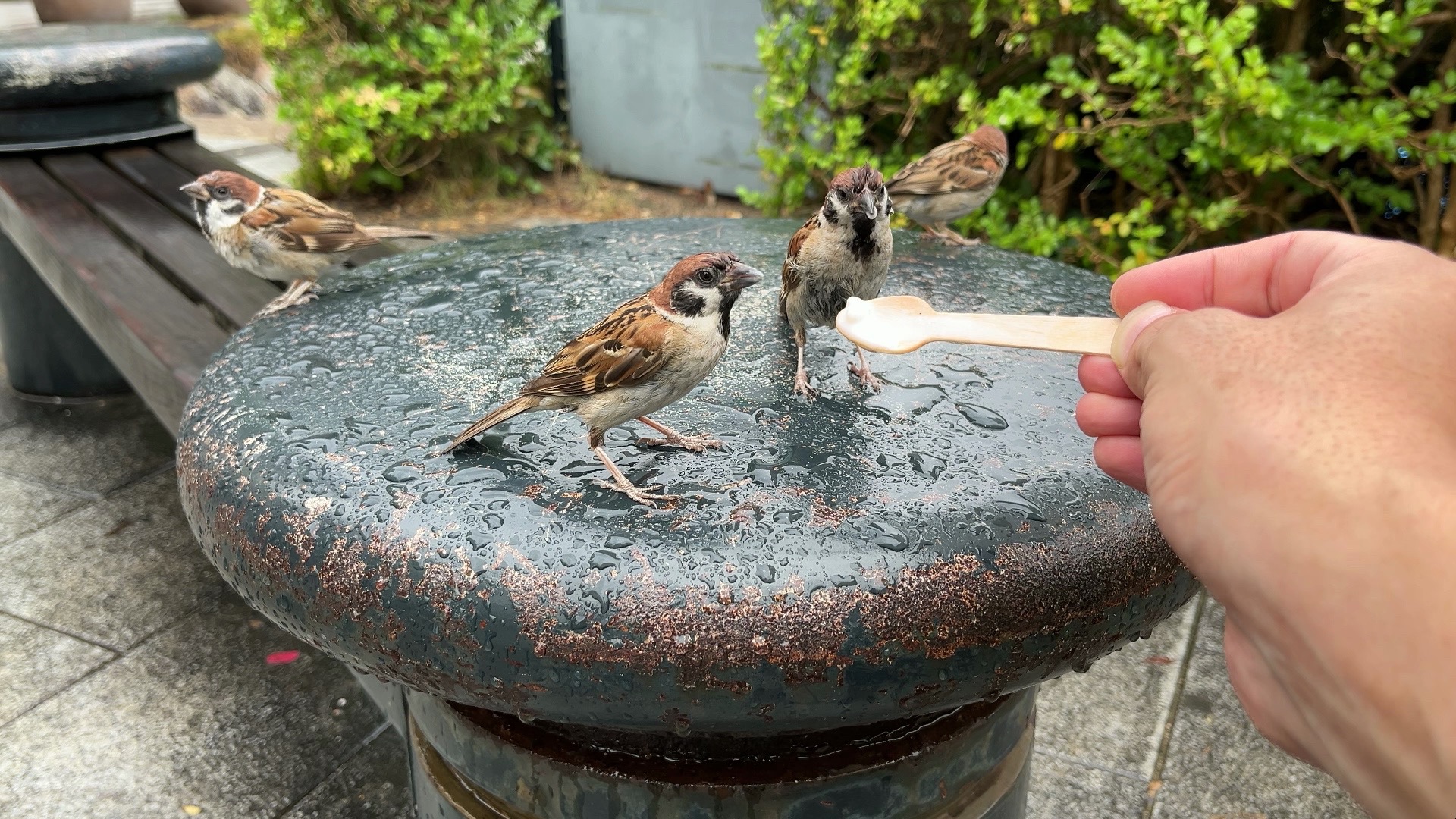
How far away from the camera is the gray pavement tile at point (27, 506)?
A: 13.7 feet

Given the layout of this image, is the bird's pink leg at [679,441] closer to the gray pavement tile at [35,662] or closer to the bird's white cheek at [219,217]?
the bird's white cheek at [219,217]

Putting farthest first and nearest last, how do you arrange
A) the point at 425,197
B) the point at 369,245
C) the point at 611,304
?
the point at 425,197 < the point at 369,245 < the point at 611,304

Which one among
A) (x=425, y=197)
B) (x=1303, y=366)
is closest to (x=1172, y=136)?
(x=1303, y=366)

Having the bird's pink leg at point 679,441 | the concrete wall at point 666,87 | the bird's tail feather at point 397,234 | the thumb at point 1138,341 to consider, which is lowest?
the concrete wall at point 666,87

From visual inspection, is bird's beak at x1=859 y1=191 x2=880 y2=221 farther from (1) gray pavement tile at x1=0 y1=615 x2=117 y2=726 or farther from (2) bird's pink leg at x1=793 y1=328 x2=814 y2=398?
(1) gray pavement tile at x1=0 y1=615 x2=117 y2=726

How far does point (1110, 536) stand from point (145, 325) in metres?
2.65

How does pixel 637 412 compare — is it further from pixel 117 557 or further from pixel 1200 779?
pixel 117 557

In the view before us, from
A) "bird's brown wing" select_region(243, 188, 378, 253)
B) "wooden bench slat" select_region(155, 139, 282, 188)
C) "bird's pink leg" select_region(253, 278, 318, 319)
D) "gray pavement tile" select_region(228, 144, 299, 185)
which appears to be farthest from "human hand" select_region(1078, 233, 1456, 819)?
"gray pavement tile" select_region(228, 144, 299, 185)

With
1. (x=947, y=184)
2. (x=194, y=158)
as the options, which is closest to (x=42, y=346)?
(x=194, y=158)

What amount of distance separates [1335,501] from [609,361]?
1014mm

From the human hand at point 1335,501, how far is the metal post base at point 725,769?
558mm

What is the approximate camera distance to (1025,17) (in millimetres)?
4391

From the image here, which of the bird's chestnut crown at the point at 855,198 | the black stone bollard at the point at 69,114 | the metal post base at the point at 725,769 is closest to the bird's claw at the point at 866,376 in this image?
the bird's chestnut crown at the point at 855,198

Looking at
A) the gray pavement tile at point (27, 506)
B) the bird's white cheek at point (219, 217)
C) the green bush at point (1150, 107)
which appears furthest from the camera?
the gray pavement tile at point (27, 506)
